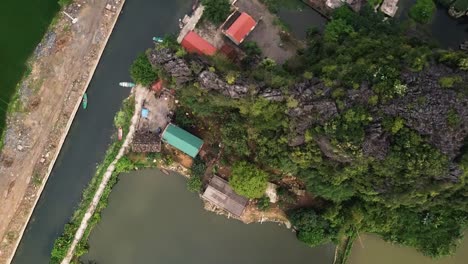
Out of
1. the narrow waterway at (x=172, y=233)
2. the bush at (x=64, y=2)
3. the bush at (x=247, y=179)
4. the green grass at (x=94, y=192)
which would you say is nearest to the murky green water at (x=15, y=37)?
the bush at (x=64, y=2)

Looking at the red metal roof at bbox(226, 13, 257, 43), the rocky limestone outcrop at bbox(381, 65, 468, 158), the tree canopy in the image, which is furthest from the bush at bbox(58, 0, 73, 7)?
the rocky limestone outcrop at bbox(381, 65, 468, 158)

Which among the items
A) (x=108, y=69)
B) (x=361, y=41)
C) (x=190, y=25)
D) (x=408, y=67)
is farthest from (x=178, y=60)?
(x=408, y=67)

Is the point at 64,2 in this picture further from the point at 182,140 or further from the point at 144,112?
the point at 182,140

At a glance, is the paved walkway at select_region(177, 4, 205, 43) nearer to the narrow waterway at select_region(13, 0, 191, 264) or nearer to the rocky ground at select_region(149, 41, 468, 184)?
the narrow waterway at select_region(13, 0, 191, 264)

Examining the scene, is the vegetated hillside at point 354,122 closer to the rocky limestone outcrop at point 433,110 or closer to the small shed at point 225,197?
the rocky limestone outcrop at point 433,110

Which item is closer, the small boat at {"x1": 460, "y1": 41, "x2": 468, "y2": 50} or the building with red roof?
the small boat at {"x1": 460, "y1": 41, "x2": 468, "y2": 50}

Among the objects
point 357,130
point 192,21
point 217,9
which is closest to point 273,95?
point 357,130

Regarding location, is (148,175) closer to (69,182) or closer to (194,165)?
(194,165)
